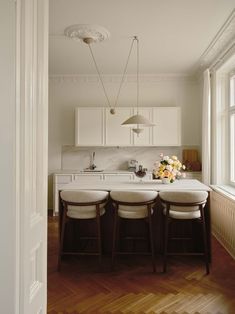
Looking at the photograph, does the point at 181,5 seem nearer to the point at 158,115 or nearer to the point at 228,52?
the point at 228,52

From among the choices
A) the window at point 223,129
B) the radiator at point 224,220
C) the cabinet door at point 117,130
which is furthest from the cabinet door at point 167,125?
the radiator at point 224,220

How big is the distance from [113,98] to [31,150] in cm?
513

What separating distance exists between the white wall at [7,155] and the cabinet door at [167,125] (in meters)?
4.93

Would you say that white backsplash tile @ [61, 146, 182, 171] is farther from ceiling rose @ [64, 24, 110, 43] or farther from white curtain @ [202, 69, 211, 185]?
ceiling rose @ [64, 24, 110, 43]

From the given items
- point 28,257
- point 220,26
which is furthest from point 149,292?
A: point 220,26

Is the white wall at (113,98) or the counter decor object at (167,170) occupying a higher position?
the white wall at (113,98)

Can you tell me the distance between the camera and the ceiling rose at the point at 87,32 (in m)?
3.45

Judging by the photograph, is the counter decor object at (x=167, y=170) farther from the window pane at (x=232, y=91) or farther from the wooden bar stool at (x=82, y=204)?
the window pane at (x=232, y=91)

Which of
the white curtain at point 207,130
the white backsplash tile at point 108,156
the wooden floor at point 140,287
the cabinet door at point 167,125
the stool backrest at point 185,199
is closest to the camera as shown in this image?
the wooden floor at point 140,287

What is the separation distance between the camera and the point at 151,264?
127 inches

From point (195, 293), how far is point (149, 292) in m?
0.44

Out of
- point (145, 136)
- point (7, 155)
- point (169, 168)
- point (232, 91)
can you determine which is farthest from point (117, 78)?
point (7, 155)

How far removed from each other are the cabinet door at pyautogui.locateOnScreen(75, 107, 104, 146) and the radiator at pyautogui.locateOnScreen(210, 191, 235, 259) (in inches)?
100

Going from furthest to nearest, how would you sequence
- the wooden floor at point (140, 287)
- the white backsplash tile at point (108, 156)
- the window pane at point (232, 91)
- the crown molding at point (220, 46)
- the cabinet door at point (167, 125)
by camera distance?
the white backsplash tile at point (108, 156)
the cabinet door at point (167, 125)
the window pane at point (232, 91)
the crown molding at point (220, 46)
the wooden floor at point (140, 287)
